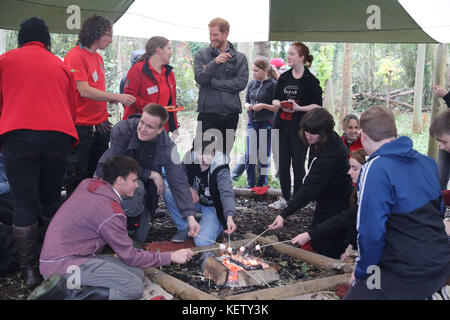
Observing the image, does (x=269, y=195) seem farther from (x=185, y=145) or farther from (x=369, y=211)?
(x=185, y=145)

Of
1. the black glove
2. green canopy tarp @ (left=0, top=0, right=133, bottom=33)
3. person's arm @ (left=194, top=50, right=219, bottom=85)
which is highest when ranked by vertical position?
green canopy tarp @ (left=0, top=0, right=133, bottom=33)

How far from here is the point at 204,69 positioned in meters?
4.99

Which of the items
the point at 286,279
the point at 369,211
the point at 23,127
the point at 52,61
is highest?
the point at 52,61

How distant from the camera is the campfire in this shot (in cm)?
309

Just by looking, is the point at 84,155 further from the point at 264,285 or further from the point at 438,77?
the point at 438,77

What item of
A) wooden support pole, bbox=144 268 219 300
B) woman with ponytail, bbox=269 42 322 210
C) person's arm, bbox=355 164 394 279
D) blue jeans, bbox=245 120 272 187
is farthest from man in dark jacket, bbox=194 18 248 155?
person's arm, bbox=355 164 394 279

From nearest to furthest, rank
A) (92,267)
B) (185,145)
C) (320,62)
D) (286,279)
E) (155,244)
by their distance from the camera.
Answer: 1. (92,267)
2. (286,279)
3. (155,244)
4. (185,145)
5. (320,62)

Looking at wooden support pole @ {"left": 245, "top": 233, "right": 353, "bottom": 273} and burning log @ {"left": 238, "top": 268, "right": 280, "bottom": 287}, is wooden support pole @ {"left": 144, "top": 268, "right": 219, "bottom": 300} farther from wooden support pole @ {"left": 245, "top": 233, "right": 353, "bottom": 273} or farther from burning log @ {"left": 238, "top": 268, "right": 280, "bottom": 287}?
wooden support pole @ {"left": 245, "top": 233, "right": 353, "bottom": 273}

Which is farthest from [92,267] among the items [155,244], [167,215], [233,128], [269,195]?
[269,195]

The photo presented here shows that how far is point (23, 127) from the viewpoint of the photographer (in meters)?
2.92

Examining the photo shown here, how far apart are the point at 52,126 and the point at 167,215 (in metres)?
2.16

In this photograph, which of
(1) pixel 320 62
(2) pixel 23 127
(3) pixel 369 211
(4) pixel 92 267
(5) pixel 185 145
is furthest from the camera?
(1) pixel 320 62

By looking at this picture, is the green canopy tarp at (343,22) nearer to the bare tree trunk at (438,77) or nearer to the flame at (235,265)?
the bare tree trunk at (438,77)

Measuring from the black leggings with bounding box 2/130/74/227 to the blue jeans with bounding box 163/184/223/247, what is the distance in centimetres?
123
